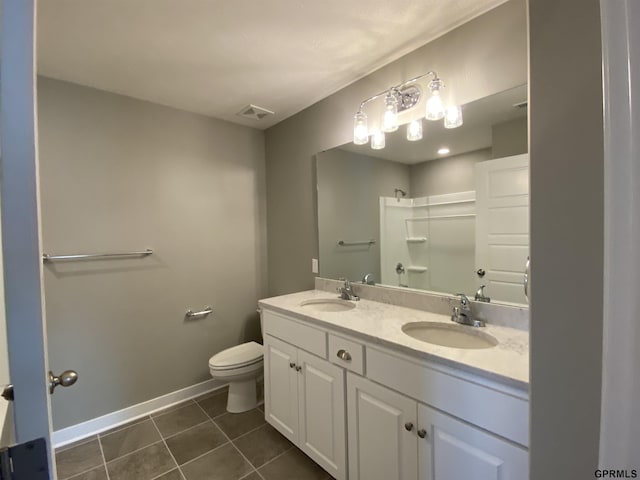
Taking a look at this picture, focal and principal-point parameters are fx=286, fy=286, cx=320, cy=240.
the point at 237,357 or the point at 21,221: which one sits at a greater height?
the point at 21,221

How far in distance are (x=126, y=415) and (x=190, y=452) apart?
67 cm

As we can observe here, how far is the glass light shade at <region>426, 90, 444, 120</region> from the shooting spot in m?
1.47

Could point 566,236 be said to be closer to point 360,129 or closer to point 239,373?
point 360,129

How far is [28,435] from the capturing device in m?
0.44

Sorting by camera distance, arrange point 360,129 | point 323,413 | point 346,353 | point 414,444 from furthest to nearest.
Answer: point 360,129, point 323,413, point 346,353, point 414,444

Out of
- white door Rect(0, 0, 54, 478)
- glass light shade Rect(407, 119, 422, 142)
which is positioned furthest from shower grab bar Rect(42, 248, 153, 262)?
glass light shade Rect(407, 119, 422, 142)

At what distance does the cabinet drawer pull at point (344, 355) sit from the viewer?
1307 millimetres

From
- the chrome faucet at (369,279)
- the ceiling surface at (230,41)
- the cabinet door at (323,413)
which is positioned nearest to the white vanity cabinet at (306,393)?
the cabinet door at (323,413)

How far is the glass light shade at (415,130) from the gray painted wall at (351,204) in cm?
18

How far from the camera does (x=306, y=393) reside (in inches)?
60.7

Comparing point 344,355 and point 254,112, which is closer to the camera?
point 344,355

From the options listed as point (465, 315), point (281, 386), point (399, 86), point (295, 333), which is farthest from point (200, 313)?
point (399, 86)

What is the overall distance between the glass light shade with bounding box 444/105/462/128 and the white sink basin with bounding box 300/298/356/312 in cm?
117

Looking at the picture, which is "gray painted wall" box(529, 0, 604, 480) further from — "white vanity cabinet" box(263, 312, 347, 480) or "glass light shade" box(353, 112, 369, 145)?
"glass light shade" box(353, 112, 369, 145)
